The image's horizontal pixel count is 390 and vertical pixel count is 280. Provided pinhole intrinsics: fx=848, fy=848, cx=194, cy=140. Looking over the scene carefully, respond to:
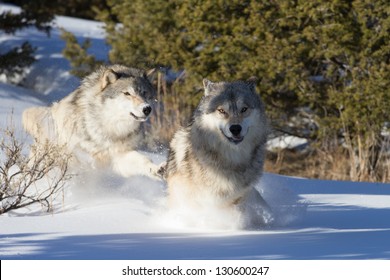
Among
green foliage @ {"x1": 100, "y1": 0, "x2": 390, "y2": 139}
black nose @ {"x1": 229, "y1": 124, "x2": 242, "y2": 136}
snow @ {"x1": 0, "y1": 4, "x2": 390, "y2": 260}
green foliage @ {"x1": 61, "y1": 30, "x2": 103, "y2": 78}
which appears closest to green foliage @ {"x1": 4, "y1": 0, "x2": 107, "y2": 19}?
green foliage @ {"x1": 61, "y1": 30, "x2": 103, "y2": 78}

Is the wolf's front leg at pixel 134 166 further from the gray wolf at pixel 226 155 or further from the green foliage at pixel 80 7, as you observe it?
the green foliage at pixel 80 7

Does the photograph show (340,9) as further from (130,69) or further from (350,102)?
(130,69)

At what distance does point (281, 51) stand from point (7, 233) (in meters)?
6.46

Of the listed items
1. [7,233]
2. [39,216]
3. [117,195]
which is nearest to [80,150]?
[117,195]

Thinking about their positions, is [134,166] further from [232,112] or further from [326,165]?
[326,165]

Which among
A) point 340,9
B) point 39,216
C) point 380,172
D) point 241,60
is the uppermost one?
point 340,9

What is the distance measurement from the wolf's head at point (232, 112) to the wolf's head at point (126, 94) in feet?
4.10

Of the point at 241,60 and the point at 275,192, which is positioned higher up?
the point at 241,60

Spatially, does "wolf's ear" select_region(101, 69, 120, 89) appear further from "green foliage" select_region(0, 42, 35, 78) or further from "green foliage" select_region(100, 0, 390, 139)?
"green foliage" select_region(0, 42, 35, 78)

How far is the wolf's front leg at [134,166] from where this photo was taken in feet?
26.9

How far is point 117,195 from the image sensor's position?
853 centimetres

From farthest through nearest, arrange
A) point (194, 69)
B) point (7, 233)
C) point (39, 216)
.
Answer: point (194, 69), point (39, 216), point (7, 233)

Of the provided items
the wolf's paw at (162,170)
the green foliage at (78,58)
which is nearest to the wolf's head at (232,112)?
the wolf's paw at (162,170)

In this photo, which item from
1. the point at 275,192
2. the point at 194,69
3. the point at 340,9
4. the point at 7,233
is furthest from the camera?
the point at 194,69
